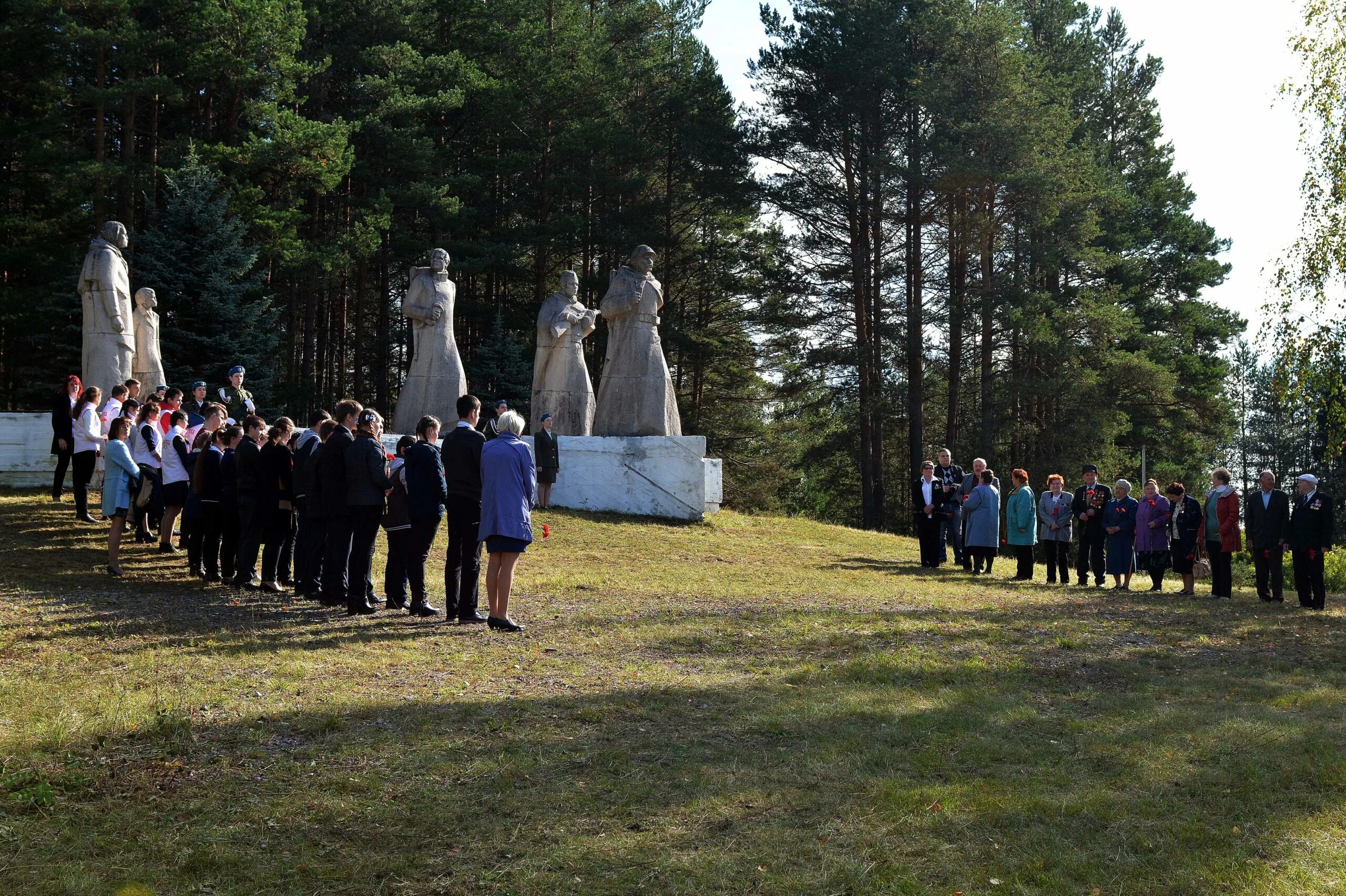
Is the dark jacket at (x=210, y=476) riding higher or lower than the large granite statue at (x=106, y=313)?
lower

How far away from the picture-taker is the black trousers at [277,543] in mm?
9695

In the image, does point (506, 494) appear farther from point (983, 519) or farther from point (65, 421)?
point (983, 519)

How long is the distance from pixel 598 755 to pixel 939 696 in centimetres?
260

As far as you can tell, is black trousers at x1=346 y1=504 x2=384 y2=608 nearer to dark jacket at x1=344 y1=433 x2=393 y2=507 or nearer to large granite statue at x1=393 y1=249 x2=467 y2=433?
dark jacket at x1=344 y1=433 x2=393 y2=507

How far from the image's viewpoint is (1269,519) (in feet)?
43.2

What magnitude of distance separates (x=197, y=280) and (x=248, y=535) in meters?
14.3

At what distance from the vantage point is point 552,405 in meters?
19.6

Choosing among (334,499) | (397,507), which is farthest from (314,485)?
(397,507)

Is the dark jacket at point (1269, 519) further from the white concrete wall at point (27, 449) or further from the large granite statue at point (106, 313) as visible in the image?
the white concrete wall at point (27, 449)

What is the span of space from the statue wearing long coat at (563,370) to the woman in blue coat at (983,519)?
7.07 meters

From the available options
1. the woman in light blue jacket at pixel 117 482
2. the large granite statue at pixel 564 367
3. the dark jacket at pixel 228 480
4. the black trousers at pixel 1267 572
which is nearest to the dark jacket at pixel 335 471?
the dark jacket at pixel 228 480

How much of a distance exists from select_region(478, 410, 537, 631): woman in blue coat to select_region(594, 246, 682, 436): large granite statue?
32.4 ft

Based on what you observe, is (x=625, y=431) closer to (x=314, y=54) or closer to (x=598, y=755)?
(x=598, y=755)

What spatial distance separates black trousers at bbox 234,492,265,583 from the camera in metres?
9.55
